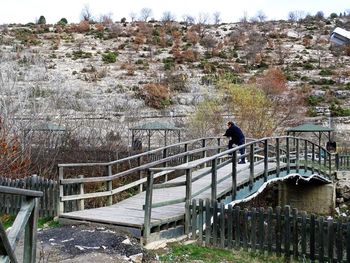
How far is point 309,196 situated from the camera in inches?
864

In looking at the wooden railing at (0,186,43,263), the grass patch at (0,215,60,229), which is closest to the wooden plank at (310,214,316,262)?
the grass patch at (0,215,60,229)

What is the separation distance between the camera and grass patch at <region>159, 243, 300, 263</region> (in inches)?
330

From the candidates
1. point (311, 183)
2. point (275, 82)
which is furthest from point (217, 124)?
point (311, 183)

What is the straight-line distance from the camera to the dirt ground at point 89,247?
761 centimetres

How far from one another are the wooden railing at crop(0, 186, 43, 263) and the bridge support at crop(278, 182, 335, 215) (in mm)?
18581

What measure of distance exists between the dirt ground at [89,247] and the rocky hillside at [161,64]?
17469 mm

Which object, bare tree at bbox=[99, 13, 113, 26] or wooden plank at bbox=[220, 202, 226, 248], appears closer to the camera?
wooden plank at bbox=[220, 202, 226, 248]

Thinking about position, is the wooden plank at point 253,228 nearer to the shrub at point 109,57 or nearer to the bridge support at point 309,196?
the bridge support at point 309,196

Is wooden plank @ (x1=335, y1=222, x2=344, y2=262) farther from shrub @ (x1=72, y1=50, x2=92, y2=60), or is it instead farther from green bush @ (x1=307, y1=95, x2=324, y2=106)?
shrub @ (x1=72, y1=50, x2=92, y2=60)

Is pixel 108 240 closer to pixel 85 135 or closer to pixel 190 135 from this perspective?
pixel 85 135

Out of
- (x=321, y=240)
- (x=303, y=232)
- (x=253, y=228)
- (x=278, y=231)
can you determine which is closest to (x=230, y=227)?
(x=253, y=228)

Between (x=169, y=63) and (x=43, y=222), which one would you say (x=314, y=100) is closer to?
(x=169, y=63)

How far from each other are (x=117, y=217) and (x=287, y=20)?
7596 centimetres

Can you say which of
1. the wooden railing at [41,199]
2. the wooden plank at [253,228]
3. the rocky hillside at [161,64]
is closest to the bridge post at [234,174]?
the wooden plank at [253,228]
